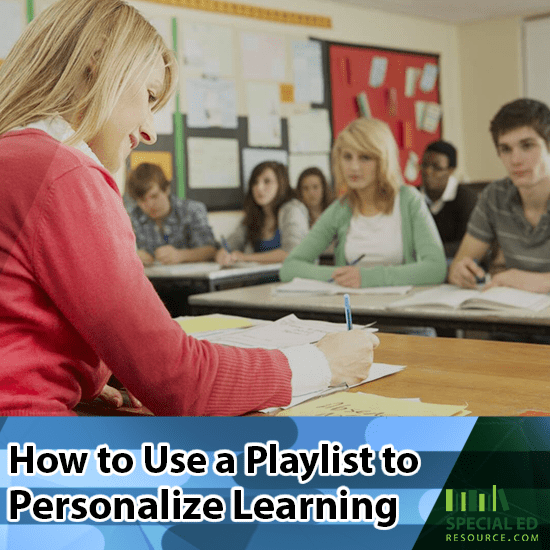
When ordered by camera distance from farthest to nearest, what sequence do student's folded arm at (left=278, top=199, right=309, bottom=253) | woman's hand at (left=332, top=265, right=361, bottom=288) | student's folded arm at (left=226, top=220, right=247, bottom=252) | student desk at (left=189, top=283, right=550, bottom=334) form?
student's folded arm at (left=226, top=220, right=247, bottom=252) → student's folded arm at (left=278, top=199, right=309, bottom=253) → woman's hand at (left=332, top=265, right=361, bottom=288) → student desk at (left=189, top=283, right=550, bottom=334)

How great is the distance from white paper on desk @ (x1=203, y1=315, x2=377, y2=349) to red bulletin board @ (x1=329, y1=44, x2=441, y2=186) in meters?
4.37

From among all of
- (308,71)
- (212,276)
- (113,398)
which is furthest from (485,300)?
(308,71)

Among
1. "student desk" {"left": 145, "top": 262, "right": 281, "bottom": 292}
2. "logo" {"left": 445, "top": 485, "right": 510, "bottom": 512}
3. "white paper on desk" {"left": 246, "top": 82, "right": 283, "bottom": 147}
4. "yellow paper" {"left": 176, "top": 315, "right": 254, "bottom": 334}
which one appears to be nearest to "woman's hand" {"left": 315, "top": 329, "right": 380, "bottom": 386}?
"logo" {"left": 445, "top": 485, "right": 510, "bottom": 512}

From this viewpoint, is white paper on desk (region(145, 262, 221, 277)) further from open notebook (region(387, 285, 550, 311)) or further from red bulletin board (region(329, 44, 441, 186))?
red bulletin board (region(329, 44, 441, 186))

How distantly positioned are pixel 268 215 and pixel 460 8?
2.83 meters

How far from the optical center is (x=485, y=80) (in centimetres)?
641

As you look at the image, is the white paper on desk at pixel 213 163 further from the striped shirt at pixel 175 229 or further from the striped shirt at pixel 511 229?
the striped shirt at pixel 511 229

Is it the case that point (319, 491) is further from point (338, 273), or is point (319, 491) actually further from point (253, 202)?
point (253, 202)

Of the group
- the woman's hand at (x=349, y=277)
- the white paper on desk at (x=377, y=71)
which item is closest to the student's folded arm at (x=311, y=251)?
the woman's hand at (x=349, y=277)

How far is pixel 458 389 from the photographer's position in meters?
1.04

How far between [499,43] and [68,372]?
630 centimetres

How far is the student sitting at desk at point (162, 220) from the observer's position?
4.02 m

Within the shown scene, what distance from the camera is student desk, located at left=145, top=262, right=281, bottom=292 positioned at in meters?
3.12

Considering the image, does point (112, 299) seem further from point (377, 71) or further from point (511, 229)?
A: point (377, 71)
